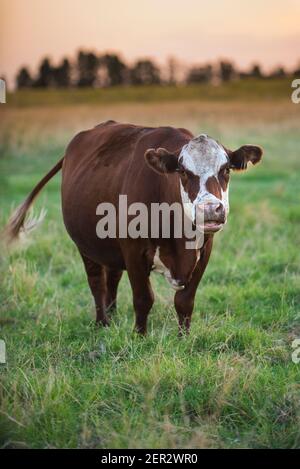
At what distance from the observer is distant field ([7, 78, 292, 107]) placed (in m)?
36.5

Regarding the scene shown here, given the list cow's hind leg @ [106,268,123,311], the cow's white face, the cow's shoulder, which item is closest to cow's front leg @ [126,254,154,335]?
the cow's white face

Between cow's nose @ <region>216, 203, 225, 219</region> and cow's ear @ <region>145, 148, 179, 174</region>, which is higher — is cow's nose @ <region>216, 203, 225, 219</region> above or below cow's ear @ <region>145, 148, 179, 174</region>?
below

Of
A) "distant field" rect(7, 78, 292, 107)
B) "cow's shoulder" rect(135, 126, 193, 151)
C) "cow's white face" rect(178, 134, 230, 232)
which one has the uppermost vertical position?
"cow's shoulder" rect(135, 126, 193, 151)

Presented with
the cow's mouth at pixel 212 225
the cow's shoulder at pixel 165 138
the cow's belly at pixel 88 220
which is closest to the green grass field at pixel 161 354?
the cow's belly at pixel 88 220

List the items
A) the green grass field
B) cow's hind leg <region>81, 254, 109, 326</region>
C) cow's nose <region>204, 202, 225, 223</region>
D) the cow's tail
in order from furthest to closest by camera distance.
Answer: the cow's tail, cow's hind leg <region>81, 254, 109, 326</region>, cow's nose <region>204, 202, 225, 223</region>, the green grass field

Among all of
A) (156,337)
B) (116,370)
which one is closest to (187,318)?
Result: (156,337)

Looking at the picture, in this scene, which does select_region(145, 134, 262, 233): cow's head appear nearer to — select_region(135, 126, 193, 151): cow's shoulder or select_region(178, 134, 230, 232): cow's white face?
select_region(178, 134, 230, 232): cow's white face

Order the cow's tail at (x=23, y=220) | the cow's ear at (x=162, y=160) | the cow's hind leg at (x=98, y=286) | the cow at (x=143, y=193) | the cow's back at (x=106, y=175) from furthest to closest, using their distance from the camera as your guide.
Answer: the cow's tail at (x=23, y=220) → the cow's hind leg at (x=98, y=286) → the cow's back at (x=106, y=175) → the cow's ear at (x=162, y=160) → the cow at (x=143, y=193)

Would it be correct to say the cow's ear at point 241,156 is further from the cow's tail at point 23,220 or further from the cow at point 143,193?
the cow's tail at point 23,220

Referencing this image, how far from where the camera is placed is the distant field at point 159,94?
36500 millimetres

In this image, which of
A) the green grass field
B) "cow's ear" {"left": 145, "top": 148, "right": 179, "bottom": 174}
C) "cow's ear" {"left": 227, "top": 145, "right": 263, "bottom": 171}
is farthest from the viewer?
"cow's ear" {"left": 227, "top": 145, "right": 263, "bottom": 171}

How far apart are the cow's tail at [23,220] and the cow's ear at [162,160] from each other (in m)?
2.09

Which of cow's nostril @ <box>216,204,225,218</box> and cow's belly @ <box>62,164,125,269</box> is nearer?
cow's nostril @ <box>216,204,225,218</box>

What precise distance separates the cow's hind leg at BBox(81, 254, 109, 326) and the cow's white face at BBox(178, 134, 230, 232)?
66.1 inches
